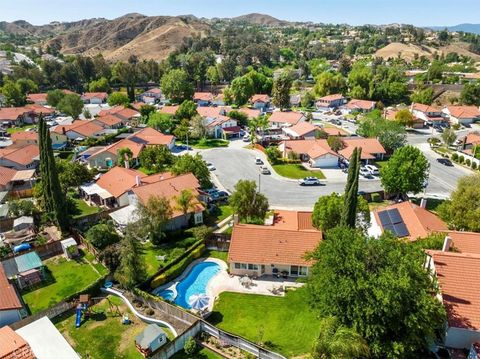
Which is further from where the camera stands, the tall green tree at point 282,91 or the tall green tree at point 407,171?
the tall green tree at point 282,91

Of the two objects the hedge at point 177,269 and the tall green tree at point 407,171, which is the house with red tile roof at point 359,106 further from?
the hedge at point 177,269

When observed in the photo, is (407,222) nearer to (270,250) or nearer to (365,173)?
(270,250)

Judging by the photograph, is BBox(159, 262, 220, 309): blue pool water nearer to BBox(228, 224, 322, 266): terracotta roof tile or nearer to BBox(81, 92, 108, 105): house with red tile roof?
BBox(228, 224, 322, 266): terracotta roof tile

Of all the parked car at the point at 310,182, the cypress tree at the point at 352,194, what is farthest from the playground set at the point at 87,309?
the parked car at the point at 310,182

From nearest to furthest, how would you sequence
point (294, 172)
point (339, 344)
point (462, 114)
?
point (339, 344) < point (294, 172) < point (462, 114)

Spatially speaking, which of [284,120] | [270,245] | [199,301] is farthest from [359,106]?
[199,301]

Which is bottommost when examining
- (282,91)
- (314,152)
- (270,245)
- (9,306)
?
(9,306)

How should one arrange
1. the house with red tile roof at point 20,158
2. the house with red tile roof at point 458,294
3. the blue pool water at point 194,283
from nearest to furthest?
the house with red tile roof at point 458,294 < the blue pool water at point 194,283 < the house with red tile roof at point 20,158

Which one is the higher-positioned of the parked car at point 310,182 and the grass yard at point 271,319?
the parked car at point 310,182
